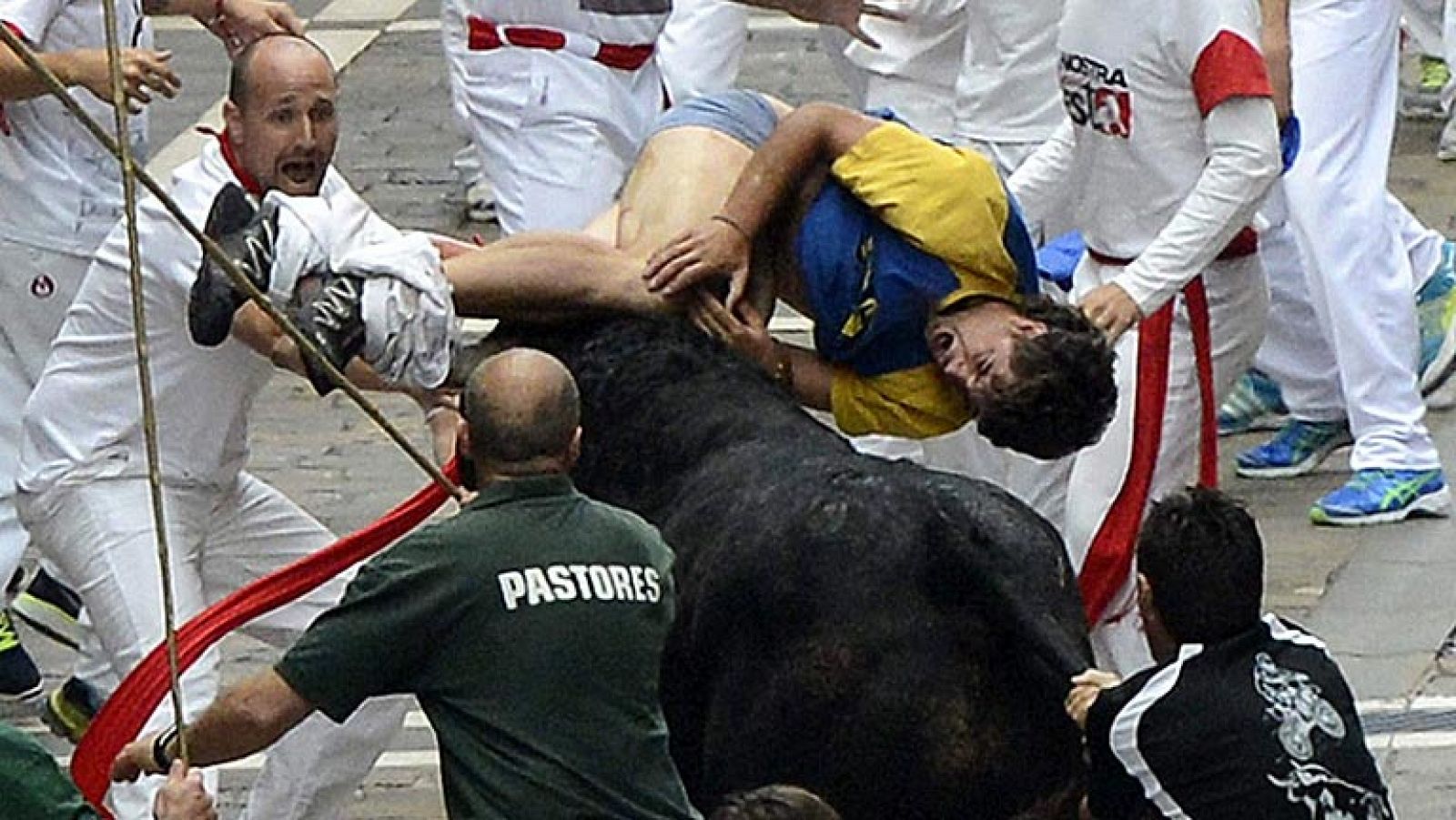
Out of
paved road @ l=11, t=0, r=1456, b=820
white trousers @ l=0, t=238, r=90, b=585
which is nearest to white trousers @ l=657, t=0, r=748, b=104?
paved road @ l=11, t=0, r=1456, b=820

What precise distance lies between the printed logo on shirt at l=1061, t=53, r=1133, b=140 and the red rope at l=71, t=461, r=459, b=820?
1826 mm

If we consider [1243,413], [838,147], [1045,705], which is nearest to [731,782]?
[1045,705]

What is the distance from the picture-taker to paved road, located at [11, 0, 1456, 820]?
7.81 meters

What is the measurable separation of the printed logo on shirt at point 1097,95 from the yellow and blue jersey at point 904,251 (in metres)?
0.93

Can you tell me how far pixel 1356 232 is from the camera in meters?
9.27

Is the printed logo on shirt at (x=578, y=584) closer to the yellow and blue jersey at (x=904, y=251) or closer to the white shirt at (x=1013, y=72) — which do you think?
the yellow and blue jersey at (x=904, y=251)

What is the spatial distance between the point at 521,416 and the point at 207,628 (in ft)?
3.57

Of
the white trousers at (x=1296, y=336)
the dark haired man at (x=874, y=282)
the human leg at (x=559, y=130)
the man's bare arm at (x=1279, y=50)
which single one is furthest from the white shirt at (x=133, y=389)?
the white trousers at (x=1296, y=336)

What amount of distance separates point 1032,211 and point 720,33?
8.75 feet

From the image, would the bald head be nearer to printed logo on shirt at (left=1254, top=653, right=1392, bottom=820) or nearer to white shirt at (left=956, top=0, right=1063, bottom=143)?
printed logo on shirt at (left=1254, top=653, right=1392, bottom=820)

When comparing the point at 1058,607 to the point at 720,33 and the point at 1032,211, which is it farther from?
the point at 720,33

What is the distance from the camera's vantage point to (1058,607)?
18.9 feet

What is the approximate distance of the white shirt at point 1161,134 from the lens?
284 inches

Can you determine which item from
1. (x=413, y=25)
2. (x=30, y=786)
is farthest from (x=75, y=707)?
(x=413, y=25)
